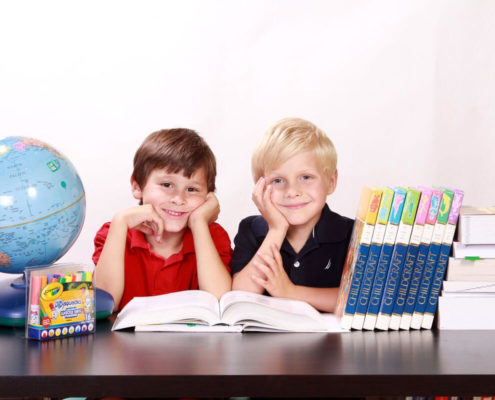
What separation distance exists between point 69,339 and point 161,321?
199mm

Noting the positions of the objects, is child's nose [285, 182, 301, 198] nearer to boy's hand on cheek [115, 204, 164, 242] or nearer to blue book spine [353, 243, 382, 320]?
boy's hand on cheek [115, 204, 164, 242]

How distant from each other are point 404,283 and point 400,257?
6cm

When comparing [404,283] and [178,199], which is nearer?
[404,283]

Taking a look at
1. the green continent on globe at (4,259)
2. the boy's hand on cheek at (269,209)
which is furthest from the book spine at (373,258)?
the green continent on globe at (4,259)

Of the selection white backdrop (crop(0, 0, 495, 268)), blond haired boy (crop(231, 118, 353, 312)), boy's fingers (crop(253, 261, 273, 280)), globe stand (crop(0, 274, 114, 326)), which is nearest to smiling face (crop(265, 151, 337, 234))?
blond haired boy (crop(231, 118, 353, 312))

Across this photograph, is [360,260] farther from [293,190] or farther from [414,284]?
[293,190]

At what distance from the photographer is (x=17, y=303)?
1.55 m

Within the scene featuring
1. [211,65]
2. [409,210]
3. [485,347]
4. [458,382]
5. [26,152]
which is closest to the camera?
[458,382]

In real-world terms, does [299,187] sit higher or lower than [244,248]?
higher

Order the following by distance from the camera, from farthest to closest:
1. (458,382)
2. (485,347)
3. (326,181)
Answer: (326,181) < (485,347) < (458,382)

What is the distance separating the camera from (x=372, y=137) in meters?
3.36

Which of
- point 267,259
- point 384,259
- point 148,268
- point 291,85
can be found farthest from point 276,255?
point 291,85

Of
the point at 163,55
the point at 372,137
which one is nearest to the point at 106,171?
the point at 163,55

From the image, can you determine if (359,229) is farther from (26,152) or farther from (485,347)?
(26,152)
